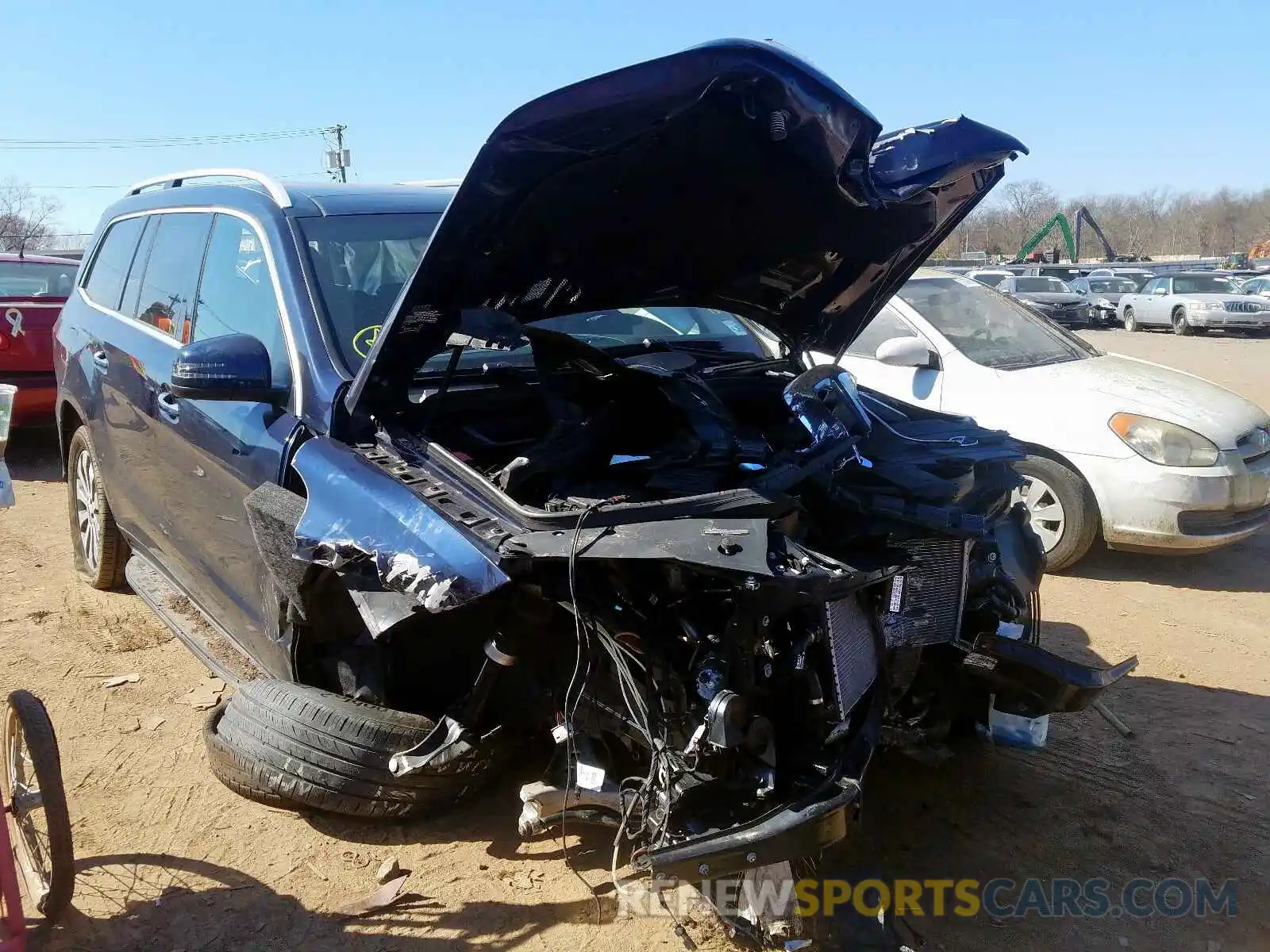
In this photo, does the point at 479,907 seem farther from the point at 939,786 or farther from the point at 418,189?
the point at 418,189

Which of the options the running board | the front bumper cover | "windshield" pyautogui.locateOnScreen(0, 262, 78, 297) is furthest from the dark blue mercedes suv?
"windshield" pyautogui.locateOnScreen(0, 262, 78, 297)

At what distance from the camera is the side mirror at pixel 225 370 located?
298cm

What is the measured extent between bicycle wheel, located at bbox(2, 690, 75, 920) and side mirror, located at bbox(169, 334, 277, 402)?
98 centimetres

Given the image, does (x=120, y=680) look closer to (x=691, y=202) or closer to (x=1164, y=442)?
(x=691, y=202)

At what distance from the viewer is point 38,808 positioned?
277 centimetres

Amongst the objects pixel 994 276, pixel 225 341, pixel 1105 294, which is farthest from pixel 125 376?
pixel 1105 294

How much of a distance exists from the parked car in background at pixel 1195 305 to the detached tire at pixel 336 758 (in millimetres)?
26190

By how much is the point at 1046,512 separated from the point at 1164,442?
74 cm

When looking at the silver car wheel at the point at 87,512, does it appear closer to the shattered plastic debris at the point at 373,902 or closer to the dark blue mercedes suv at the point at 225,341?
the dark blue mercedes suv at the point at 225,341

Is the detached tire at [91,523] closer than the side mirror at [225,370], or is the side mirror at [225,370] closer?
the side mirror at [225,370]

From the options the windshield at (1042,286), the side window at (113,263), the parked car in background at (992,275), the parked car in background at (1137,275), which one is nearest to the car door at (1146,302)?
the windshield at (1042,286)

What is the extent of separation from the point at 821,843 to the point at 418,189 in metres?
3.04

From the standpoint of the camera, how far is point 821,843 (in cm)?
228

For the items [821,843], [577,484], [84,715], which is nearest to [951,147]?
[577,484]
